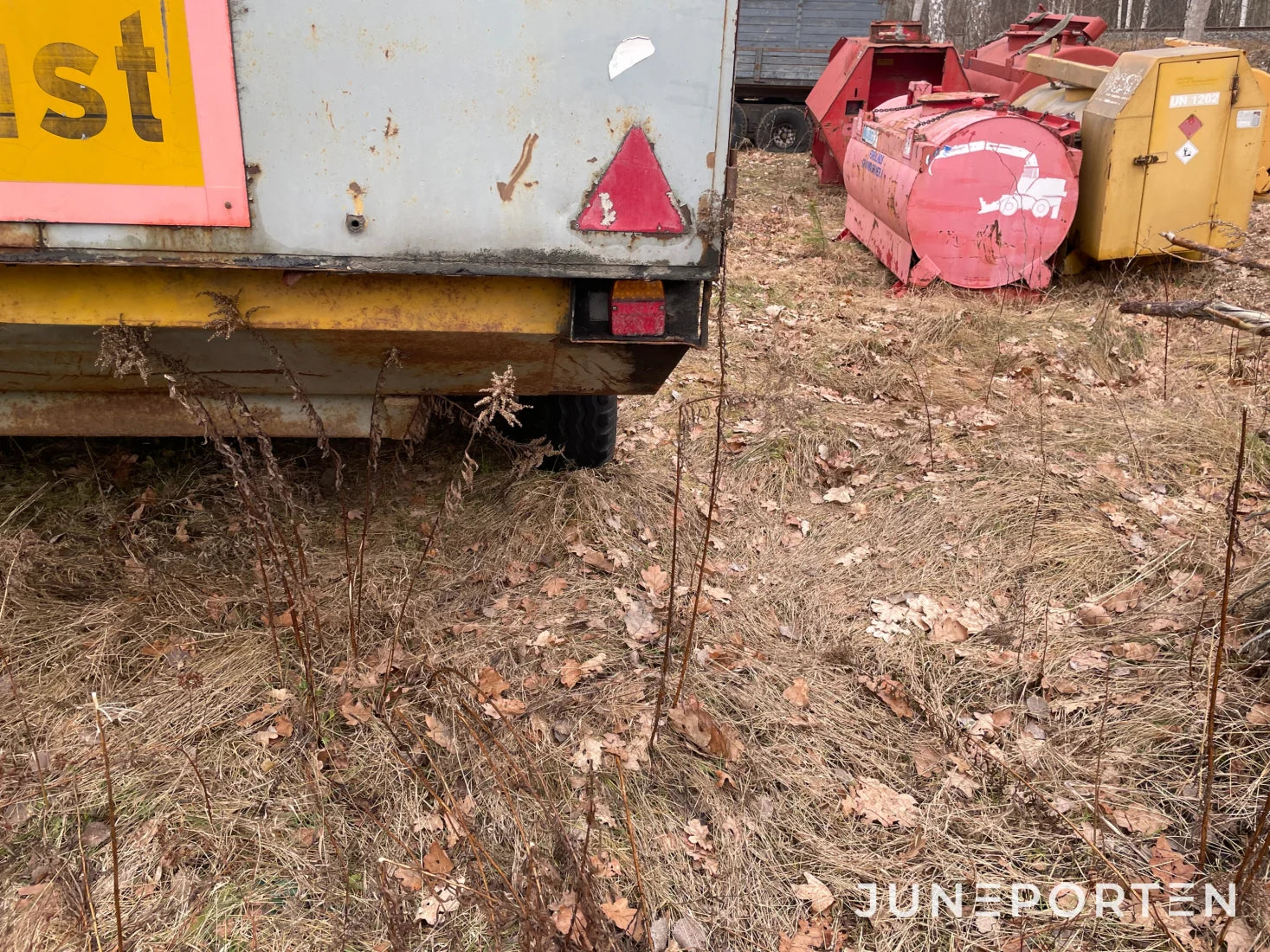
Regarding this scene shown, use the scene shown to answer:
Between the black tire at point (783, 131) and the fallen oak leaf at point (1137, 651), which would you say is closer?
the fallen oak leaf at point (1137, 651)

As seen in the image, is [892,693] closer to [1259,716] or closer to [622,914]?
[1259,716]

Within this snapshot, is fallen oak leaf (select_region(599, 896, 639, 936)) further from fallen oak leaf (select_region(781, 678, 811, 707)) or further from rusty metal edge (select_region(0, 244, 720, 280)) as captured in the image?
rusty metal edge (select_region(0, 244, 720, 280))

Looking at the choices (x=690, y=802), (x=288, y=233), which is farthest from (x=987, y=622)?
(x=288, y=233)

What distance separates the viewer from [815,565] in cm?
364

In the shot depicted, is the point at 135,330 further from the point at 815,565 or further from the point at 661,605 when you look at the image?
the point at 815,565

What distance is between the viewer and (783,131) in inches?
617

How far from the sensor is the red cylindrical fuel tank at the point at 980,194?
6.27 m

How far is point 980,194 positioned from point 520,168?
16.0 feet

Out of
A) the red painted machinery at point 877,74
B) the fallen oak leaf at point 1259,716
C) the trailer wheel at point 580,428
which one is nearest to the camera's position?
the fallen oak leaf at point 1259,716

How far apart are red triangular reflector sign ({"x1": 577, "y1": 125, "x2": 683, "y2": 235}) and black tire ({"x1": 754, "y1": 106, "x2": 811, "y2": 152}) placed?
13.8 metres

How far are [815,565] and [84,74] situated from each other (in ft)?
8.92

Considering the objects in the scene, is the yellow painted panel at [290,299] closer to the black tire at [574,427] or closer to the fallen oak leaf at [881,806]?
the black tire at [574,427]

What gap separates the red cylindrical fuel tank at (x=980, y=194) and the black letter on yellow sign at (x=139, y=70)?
5292 mm

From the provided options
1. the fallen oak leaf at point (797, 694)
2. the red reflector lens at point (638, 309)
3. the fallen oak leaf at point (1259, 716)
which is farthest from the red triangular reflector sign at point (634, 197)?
the fallen oak leaf at point (1259, 716)
